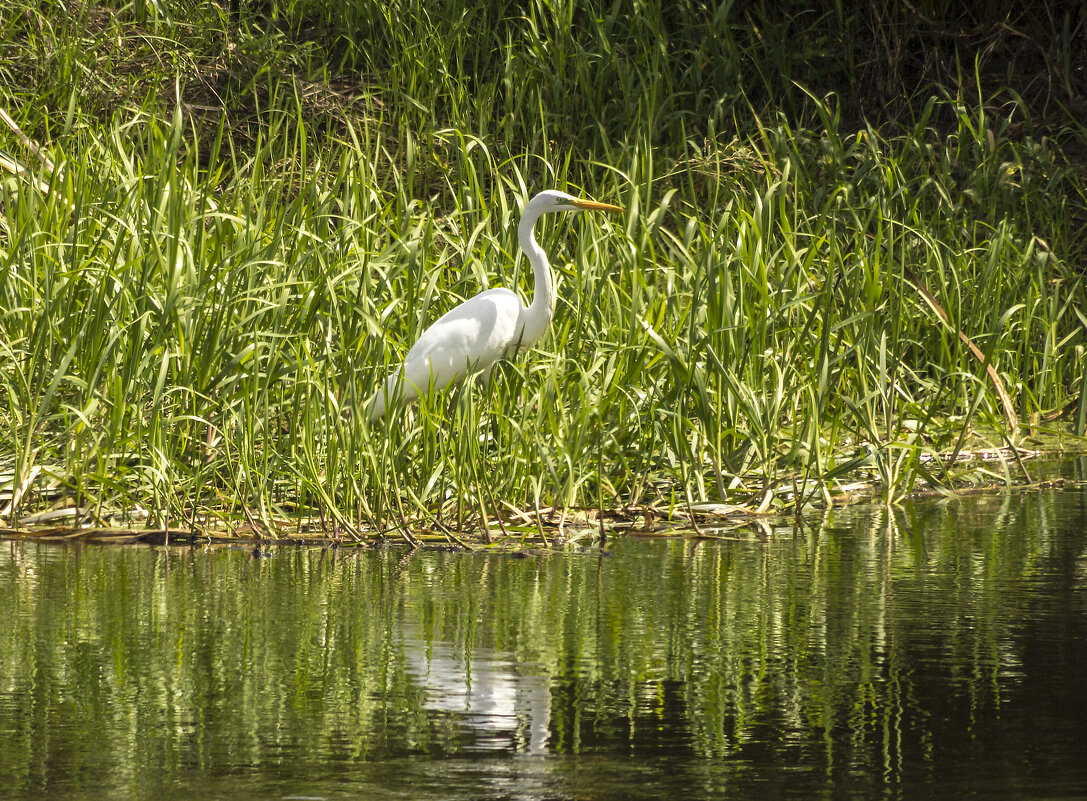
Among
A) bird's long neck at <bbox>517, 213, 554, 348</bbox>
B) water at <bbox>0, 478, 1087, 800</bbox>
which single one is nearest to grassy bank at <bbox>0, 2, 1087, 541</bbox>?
bird's long neck at <bbox>517, 213, 554, 348</bbox>

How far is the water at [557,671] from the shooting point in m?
2.69

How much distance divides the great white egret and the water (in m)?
1.16

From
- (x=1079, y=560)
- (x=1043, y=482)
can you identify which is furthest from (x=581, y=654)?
(x=1043, y=482)

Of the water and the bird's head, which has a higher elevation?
the bird's head

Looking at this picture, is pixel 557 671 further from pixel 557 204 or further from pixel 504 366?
pixel 557 204

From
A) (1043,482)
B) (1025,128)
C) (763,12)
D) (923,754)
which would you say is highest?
(763,12)

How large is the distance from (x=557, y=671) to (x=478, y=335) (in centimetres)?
273

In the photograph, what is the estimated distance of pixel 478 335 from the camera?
602 cm

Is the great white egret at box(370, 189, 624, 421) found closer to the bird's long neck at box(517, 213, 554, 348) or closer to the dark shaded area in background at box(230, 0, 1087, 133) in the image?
the bird's long neck at box(517, 213, 554, 348)

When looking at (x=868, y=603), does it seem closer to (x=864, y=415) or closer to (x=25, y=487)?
(x=864, y=415)

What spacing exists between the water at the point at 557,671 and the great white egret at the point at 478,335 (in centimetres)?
116

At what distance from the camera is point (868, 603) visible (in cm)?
411

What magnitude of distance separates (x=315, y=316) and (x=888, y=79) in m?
6.22

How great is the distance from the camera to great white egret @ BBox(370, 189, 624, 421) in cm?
601
